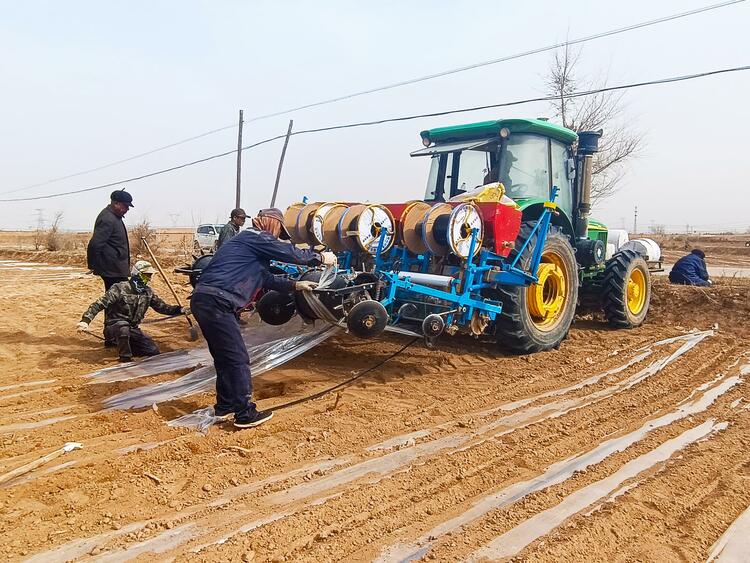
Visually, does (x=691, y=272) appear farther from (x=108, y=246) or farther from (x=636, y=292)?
(x=108, y=246)

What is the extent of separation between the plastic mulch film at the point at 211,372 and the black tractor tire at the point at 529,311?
168cm

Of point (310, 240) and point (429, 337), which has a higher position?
point (310, 240)

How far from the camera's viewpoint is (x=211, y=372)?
17.2ft

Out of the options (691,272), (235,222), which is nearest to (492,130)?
(235,222)

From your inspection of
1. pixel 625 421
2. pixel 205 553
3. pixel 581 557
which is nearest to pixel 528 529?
pixel 581 557

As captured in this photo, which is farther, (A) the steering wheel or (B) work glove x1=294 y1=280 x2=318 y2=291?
(A) the steering wheel

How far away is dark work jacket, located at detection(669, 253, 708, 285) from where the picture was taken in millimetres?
10211

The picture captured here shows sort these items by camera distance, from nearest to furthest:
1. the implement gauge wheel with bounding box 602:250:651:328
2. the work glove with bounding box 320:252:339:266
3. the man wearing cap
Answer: the work glove with bounding box 320:252:339:266 < the implement gauge wheel with bounding box 602:250:651:328 < the man wearing cap

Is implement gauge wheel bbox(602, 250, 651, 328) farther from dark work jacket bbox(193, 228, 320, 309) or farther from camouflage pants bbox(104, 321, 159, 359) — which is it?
camouflage pants bbox(104, 321, 159, 359)

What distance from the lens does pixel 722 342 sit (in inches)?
272

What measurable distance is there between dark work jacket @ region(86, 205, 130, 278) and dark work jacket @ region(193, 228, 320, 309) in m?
2.56

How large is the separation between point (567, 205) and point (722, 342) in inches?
92.1

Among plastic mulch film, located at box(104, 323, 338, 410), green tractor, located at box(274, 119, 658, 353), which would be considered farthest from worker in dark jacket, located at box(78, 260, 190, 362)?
green tractor, located at box(274, 119, 658, 353)

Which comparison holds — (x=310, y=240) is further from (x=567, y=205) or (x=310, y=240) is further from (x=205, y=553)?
(x=205, y=553)
